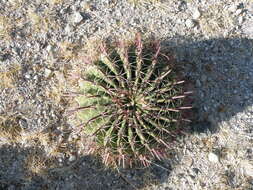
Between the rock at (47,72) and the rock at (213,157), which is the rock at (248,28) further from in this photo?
the rock at (47,72)

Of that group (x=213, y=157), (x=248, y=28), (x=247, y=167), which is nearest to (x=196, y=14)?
(x=248, y=28)

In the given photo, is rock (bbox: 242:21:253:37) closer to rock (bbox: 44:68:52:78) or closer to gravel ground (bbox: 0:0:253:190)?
gravel ground (bbox: 0:0:253:190)

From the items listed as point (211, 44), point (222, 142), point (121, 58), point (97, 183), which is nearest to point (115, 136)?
point (121, 58)

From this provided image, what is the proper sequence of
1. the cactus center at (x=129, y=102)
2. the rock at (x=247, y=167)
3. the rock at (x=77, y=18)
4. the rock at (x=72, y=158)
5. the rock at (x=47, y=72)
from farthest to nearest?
the rock at (x=77, y=18)
the rock at (x=47, y=72)
the rock at (x=72, y=158)
the rock at (x=247, y=167)
the cactus center at (x=129, y=102)

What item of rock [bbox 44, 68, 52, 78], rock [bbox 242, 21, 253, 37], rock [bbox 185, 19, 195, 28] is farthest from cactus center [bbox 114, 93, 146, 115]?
rock [bbox 242, 21, 253, 37]

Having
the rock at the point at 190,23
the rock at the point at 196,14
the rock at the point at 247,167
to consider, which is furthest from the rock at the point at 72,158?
the rock at the point at 196,14

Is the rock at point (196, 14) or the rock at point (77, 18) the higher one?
the rock at point (196, 14)
